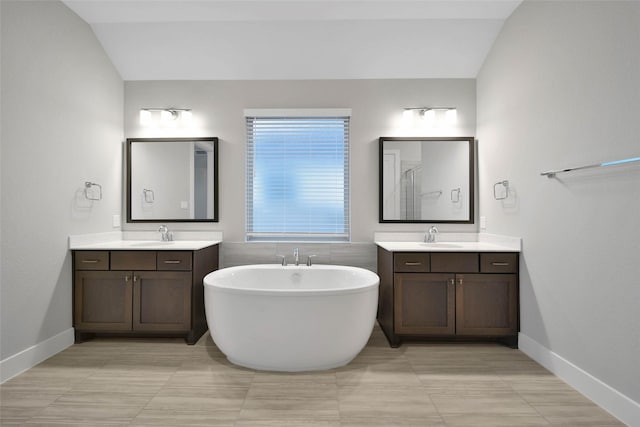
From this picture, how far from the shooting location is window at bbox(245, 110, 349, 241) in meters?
3.28

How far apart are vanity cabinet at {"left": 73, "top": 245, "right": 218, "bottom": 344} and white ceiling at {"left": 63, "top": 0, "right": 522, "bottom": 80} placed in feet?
5.76

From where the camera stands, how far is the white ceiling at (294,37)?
2.70 metres

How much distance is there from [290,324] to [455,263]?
1.37m

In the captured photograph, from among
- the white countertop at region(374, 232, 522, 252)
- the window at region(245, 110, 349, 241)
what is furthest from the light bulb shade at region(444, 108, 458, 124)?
the white countertop at region(374, 232, 522, 252)

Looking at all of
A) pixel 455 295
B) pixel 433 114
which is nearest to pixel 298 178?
A: pixel 433 114

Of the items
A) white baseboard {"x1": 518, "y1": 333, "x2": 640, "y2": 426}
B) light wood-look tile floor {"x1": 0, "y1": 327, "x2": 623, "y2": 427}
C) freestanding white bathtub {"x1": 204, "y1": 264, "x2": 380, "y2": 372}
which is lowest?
light wood-look tile floor {"x1": 0, "y1": 327, "x2": 623, "y2": 427}

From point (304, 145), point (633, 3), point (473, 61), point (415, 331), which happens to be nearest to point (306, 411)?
point (415, 331)

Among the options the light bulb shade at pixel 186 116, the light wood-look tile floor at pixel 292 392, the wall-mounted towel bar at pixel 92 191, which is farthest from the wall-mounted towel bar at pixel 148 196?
the light wood-look tile floor at pixel 292 392

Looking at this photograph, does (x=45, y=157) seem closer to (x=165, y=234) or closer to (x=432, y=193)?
(x=165, y=234)

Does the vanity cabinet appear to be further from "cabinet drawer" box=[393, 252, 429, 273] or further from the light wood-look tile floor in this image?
"cabinet drawer" box=[393, 252, 429, 273]

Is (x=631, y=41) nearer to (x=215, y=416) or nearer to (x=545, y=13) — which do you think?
(x=545, y=13)

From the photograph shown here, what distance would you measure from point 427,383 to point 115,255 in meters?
2.45

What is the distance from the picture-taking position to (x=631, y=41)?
1632mm

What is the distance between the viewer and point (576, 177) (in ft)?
6.51
